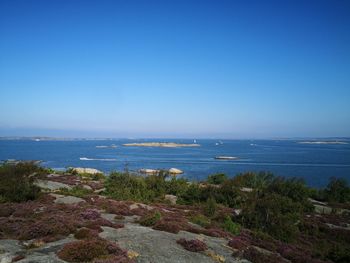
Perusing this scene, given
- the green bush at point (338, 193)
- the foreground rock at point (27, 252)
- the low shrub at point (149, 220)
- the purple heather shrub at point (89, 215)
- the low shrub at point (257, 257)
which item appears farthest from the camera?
the green bush at point (338, 193)

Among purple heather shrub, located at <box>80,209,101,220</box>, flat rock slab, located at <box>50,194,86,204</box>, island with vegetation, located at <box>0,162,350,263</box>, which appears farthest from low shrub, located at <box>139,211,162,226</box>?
flat rock slab, located at <box>50,194,86,204</box>

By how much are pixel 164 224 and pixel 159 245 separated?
135 inches

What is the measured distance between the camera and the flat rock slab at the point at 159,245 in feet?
39.4

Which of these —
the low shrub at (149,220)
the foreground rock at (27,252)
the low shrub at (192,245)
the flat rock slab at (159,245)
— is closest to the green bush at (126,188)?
the low shrub at (149,220)

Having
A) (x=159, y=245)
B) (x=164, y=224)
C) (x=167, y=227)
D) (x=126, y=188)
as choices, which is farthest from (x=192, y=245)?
(x=126, y=188)

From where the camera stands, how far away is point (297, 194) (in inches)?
1266

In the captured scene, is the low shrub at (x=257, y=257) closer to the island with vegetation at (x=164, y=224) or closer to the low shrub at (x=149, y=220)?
the island with vegetation at (x=164, y=224)

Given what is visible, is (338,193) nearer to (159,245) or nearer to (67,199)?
(67,199)

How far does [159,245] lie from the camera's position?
13.1 meters

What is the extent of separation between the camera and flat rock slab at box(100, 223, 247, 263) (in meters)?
12.0

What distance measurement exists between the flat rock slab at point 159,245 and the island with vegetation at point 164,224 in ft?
0.13

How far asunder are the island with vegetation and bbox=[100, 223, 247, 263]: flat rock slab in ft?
0.13

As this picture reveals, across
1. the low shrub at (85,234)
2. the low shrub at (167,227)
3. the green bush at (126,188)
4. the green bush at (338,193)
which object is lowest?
the green bush at (338,193)

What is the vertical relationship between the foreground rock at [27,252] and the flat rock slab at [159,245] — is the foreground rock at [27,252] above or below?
above
